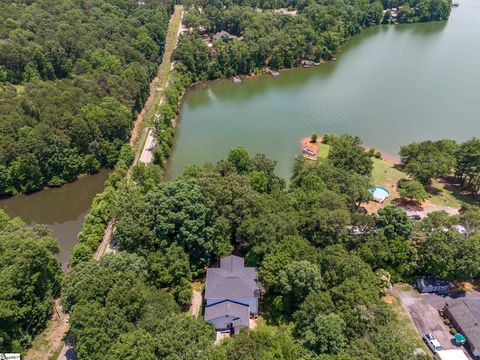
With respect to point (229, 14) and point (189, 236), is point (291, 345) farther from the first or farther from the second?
point (229, 14)

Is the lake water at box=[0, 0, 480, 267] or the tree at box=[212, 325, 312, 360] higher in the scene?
the tree at box=[212, 325, 312, 360]

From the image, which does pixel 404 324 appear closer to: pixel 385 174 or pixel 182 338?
pixel 182 338

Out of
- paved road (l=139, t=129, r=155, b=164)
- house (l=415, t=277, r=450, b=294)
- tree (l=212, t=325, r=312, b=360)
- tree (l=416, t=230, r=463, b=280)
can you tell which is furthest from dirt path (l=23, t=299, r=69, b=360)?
tree (l=416, t=230, r=463, b=280)

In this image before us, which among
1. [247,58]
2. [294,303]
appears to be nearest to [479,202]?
[294,303]

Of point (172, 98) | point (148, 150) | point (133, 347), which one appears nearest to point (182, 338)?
point (133, 347)

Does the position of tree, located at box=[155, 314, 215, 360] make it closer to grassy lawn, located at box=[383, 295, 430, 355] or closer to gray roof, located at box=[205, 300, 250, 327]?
gray roof, located at box=[205, 300, 250, 327]

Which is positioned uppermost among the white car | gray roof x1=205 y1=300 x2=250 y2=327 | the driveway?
gray roof x1=205 y1=300 x2=250 y2=327

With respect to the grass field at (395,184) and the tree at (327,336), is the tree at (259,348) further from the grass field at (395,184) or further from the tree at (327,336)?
the grass field at (395,184)
